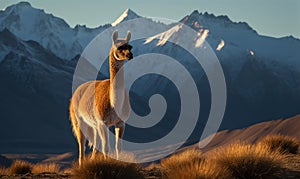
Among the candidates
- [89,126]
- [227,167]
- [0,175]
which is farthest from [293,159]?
[0,175]

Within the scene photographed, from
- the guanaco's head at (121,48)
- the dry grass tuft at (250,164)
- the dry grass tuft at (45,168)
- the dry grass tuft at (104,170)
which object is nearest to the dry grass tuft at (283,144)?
the dry grass tuft at (250,164)

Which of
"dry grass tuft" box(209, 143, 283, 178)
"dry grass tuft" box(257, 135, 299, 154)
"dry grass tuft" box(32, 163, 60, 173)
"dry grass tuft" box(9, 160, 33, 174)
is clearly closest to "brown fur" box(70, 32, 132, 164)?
"dry grass tuft" box(32, 163, 60, 173)

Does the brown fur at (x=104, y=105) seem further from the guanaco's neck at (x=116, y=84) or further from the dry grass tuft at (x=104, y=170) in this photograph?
the dry grass tuft at (x=104, y=170)

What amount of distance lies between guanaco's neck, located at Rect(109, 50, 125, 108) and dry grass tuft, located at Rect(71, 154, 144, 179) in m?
2.18

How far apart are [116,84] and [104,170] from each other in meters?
3.20

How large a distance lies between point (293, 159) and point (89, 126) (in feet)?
18.3

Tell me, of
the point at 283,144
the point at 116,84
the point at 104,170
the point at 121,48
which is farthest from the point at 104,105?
the point at 283,144

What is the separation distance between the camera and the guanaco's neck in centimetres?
1321

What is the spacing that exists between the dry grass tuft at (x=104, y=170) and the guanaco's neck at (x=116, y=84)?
218cm

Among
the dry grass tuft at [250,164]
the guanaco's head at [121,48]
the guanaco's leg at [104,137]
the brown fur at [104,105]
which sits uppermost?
the guanaco's head at [121,48]

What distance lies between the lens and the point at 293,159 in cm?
1502

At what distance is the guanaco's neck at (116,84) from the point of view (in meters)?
13.2

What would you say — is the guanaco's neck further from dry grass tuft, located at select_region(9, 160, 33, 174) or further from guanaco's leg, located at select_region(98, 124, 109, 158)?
dry grass tuft, located at select_region(9, 160, 33, 174)

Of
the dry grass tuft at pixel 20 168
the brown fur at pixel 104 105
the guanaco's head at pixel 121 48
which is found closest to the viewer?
the brown fur at pixel 104 105
